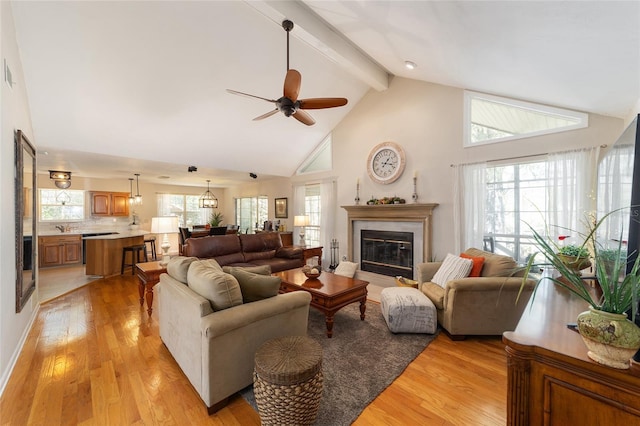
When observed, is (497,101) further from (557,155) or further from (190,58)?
(190,58)

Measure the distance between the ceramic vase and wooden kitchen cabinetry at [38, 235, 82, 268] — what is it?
8.88 m

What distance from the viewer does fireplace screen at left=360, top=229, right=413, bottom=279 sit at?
4703mm

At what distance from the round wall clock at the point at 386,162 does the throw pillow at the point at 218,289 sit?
371 cm

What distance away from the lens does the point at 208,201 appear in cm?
948

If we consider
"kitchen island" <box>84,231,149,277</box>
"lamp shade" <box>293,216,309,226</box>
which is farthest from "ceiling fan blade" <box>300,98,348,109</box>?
"kitchen island" <box>84,231,149,277</box>

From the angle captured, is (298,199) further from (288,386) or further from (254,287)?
(288,386)

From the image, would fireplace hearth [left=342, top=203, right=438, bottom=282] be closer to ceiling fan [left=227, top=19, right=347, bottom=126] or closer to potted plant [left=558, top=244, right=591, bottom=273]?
potted plant [left=558, top=244, right=591, bottom=273]

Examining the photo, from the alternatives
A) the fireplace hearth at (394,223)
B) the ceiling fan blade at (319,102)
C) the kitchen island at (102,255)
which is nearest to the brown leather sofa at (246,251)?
the fireplace hearth at (394,223)

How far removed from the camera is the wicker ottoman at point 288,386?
59.1 inches

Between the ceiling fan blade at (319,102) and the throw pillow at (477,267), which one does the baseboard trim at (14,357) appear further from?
the throw pillow at (477,267)

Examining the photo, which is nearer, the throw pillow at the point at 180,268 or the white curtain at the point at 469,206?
the throw pillow at the point at 180,268

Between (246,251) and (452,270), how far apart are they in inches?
140

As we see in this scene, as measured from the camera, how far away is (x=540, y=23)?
6.08ft

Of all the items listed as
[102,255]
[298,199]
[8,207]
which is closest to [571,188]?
[298,199]
